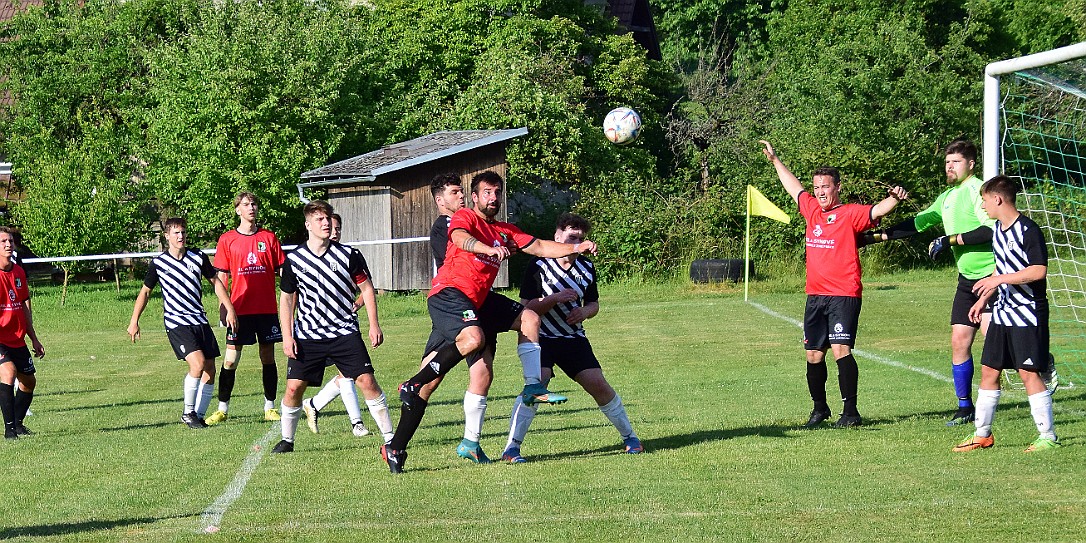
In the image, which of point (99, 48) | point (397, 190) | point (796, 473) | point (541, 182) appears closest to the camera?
point (796, 473)

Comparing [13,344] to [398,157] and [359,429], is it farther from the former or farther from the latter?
[398,157]

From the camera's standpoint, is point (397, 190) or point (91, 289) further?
point (91, 289)

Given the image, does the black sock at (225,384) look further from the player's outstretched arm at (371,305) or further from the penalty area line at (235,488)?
the player's outstretched arm at (371,305)

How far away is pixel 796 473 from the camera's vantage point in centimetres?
702

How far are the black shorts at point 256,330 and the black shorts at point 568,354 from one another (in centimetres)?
357

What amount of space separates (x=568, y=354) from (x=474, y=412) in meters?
0.77

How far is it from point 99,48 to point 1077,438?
3303 centimetres

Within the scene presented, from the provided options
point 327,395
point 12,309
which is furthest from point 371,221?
point 327,395

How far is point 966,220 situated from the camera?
8.77m

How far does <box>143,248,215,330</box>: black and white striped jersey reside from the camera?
33.5ft

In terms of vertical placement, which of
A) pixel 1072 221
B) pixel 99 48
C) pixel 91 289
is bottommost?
pixel 91 289

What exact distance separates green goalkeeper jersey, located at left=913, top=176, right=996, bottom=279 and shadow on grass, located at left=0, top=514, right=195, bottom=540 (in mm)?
5664

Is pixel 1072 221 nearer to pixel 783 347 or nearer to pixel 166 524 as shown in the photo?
pixel 783 347

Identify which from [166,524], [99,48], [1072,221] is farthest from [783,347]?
[99,48]
